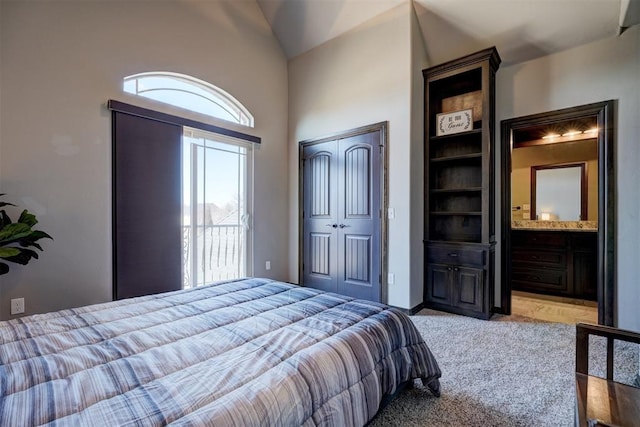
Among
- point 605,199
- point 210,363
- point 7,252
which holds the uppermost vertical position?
point 605,199

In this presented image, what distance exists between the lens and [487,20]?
3076mm

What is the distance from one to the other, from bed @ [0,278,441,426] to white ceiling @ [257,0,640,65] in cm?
305

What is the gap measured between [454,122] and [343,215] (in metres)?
1.67

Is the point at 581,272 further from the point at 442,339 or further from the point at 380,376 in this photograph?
the point at 380,376

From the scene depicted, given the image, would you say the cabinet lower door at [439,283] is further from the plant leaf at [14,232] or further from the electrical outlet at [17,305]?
the electrical outlet at [17,305]

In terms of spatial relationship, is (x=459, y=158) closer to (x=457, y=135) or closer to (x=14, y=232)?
(x=457, y=135)

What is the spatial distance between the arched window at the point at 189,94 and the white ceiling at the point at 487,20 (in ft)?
4.67

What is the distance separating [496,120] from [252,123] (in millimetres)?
2959

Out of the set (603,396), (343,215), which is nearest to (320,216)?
(343,215)

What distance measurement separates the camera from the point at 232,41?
3.71m

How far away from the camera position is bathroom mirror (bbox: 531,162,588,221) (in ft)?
14.3

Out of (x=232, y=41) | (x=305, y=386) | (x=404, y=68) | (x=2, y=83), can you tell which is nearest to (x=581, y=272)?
(x=404, y=68)

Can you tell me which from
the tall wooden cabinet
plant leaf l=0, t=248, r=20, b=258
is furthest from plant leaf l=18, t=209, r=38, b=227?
the tall wooden cabinet

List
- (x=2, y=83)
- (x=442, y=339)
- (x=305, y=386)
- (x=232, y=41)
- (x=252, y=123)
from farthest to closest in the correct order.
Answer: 1. (x=252, y=123)
2. (x=232, y=41)
3. (x=442, y=339)
4. (x=2, y=83)
5. (x=305, y=386)
